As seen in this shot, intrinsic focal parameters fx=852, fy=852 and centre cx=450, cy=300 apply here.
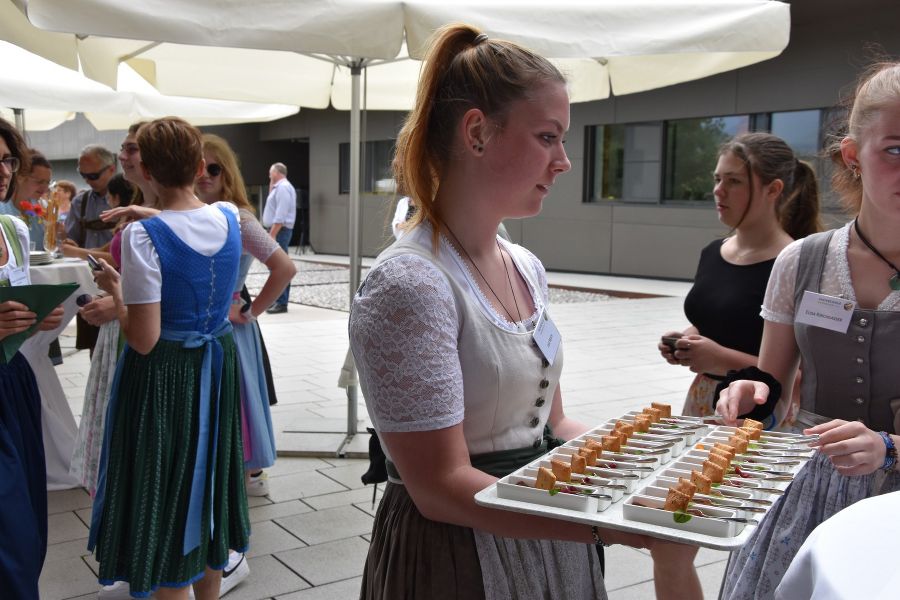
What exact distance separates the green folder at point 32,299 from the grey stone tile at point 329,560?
1437 mm


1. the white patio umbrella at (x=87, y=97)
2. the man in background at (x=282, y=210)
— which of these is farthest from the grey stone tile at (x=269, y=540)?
the man in background at (x=282, y=210)

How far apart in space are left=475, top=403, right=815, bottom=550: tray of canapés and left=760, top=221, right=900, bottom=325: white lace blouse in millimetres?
449

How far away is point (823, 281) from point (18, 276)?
7.28 ft

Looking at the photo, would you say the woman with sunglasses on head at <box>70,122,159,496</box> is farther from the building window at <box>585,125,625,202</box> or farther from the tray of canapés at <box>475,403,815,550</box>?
the building window at <box>585,125,625,202</box>

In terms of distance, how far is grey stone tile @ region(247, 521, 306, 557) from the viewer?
11.5 feet

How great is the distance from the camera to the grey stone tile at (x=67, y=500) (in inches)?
158

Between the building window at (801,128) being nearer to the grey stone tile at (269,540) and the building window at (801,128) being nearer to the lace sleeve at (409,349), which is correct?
the grey stone tile at (269,540)

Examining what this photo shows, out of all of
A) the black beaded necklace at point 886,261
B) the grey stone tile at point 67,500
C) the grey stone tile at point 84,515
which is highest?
the black beaded necklace at point 886,261

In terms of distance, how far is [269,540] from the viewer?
3.60 meters

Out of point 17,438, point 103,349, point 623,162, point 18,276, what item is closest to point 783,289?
point 17,438

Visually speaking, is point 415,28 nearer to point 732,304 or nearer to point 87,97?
point 732,304

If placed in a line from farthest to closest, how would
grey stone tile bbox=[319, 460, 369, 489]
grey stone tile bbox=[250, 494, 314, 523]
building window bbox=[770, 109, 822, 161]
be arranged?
building window bbox=[770, 109, 822, 161]
grey stone tile bbox=[319, 460, 369, 489]
grey stone tile bbox=[250, 494, 314, 523]

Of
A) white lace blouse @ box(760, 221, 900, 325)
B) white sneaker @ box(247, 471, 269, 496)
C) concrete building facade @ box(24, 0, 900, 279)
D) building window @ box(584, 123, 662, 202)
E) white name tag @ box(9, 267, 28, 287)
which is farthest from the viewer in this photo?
building window @ box(584, 123, 662, 202)

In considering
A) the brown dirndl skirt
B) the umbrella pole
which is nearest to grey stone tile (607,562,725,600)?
the brown dirndl skirt
